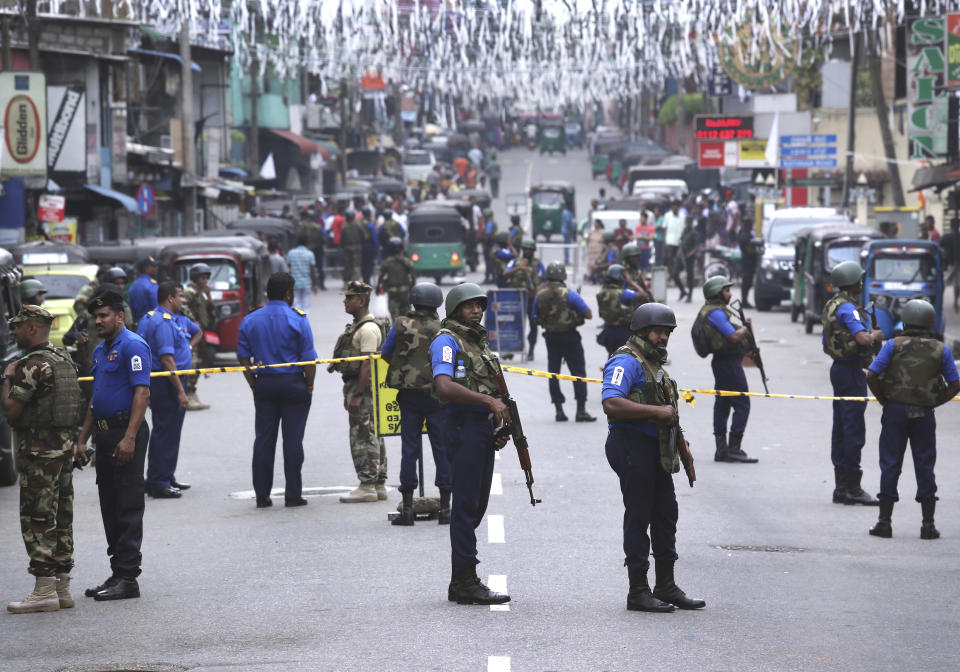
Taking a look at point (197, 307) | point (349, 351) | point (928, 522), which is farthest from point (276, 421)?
point (197, 307)

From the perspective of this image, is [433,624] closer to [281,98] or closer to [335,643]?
[335,643]

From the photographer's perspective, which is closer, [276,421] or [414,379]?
[414,379]

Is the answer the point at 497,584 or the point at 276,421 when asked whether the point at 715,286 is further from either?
the point at 497,584

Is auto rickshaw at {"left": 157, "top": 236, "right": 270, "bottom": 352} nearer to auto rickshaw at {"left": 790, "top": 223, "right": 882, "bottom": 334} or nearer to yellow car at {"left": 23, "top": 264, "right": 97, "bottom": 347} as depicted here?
yellow car at {"left": 23, "top": 264, "right": 97, "bottom": 347}

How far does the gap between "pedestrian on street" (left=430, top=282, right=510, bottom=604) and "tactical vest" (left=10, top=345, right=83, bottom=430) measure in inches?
79.0

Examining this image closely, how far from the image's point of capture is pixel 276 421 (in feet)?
40.4

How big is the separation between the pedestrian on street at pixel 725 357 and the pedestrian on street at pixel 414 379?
12.3 feet

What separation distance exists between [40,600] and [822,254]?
20850mm

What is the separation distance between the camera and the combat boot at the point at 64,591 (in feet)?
29.5

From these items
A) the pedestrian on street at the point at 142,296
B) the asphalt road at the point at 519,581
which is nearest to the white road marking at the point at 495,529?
the asphalt road at the point at 519,581

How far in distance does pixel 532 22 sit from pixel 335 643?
107ft

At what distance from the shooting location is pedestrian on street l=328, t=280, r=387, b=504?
12289 millimetres

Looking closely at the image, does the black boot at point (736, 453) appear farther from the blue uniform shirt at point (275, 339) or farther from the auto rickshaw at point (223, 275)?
the auto rickshaw at point (223, 275)

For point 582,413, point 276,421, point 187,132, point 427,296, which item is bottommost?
point 582,413
